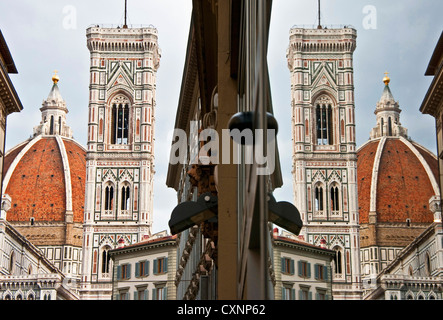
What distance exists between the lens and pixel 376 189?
109 m

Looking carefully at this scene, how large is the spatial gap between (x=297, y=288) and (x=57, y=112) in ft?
359

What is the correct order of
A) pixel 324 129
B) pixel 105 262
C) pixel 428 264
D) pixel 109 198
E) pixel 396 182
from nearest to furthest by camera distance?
pixel 105 262, pixel 109 198, pixel 324 129, pixel 428 264, pixel 396 182

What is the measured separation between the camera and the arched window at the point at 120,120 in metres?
76.6

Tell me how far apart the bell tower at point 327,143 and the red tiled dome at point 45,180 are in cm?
4072

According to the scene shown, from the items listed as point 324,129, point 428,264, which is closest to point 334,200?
point 324,129

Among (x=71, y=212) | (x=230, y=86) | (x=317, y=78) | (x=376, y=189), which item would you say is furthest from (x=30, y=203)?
(x=230, y=86)

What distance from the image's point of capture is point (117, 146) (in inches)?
2968

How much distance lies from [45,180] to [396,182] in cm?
3745

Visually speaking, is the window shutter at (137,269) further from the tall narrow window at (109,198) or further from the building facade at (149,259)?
the tall narrow window at (109,198)

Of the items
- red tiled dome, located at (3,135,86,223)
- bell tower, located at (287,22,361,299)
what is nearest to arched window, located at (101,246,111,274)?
bell tower, located at (287,22,361,299)

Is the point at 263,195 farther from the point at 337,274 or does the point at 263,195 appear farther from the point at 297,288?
the point at 337,274

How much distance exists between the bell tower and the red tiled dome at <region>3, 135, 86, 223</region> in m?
40.7

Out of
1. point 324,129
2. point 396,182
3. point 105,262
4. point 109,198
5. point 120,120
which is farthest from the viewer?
point 396,182

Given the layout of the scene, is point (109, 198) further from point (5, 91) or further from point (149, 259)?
point (5, 91)
